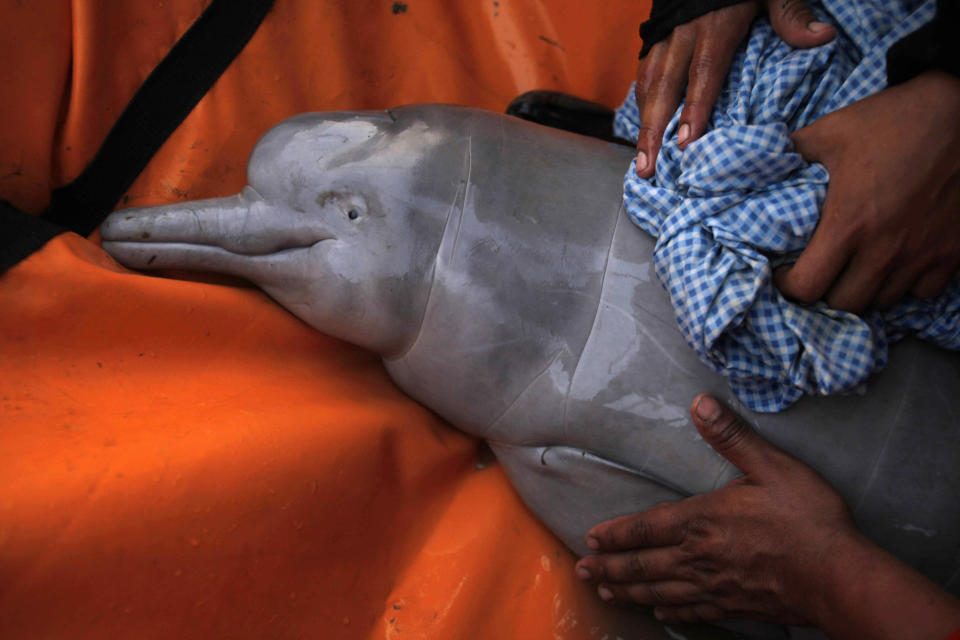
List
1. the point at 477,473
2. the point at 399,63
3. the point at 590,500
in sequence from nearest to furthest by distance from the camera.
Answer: the point at 590,500 → the point at 477,473 → the point at 399,63

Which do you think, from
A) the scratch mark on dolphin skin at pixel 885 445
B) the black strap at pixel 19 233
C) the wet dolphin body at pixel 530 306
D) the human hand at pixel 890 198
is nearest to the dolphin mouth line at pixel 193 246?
the wet dolphin body at pixel 530 306

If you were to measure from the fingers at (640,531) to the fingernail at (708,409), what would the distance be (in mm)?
203

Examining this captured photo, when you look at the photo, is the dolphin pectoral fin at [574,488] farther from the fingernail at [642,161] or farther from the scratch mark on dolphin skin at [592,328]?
the fingernail at [642,161]

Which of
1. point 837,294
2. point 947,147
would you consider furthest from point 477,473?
point 947,147

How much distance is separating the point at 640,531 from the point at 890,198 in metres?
0.79

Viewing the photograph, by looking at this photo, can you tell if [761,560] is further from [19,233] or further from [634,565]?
[19,233]

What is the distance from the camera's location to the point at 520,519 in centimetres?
165

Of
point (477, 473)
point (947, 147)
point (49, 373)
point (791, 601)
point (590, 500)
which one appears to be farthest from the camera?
point (477, 473)

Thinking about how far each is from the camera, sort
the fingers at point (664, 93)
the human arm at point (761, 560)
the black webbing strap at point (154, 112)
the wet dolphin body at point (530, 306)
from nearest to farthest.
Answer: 1. the human arm at point (761, 560)
2. the wet dolphin body at point (530, 306)
3. the fingers at point (664, 93)
4. the black webbing strap at point (154, 112)

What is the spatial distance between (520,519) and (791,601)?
0.64 m

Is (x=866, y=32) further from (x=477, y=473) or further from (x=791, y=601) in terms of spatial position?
(x=477, y=473)

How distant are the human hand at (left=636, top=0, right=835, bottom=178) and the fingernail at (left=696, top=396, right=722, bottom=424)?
0.48 metres

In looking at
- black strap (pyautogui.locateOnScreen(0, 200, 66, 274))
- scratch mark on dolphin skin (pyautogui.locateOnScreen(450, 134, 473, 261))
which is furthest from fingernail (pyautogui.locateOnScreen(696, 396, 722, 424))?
black strap (pyautogui.locateOnScreen(0, 200, 66, 274))

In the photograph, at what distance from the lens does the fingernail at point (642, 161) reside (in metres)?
1.40
